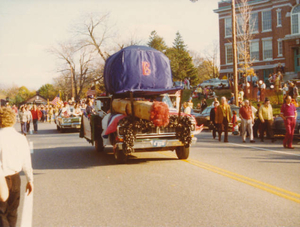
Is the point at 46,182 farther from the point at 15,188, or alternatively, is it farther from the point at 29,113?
the point at 29,113

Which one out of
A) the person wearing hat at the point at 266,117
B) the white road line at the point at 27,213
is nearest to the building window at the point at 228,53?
the person wearing hat at the point at 266,117

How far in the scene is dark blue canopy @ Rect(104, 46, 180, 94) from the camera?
39.9 ft

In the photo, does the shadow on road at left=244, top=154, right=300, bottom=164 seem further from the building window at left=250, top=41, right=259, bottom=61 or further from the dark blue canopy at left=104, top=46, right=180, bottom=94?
the building window at left=250, top=41, right=259, bottom=61

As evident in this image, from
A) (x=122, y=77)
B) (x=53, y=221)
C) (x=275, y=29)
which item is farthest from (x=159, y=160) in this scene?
(x=275, y=29)

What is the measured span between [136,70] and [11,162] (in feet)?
26.6

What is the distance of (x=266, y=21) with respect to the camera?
48906 millimetres

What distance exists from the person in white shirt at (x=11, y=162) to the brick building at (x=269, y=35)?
4213cm

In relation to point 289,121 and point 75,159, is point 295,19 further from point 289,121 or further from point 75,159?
point 75,159

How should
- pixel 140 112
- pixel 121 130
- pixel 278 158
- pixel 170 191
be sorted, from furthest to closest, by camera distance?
pixel 278 158 → pixel 121 130 → pixel 140 112 → pixel 170 191

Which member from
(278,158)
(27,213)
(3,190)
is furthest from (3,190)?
(278,158)

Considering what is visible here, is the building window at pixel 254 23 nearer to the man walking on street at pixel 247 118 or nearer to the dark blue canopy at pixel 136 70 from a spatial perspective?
the man walking on street at pixel 247 118

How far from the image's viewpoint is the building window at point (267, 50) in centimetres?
4888

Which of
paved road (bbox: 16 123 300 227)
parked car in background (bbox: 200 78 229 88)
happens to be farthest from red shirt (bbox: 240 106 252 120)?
parked car in background (bbox: 200 78 229 88)

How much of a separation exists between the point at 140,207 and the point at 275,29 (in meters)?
45.8
